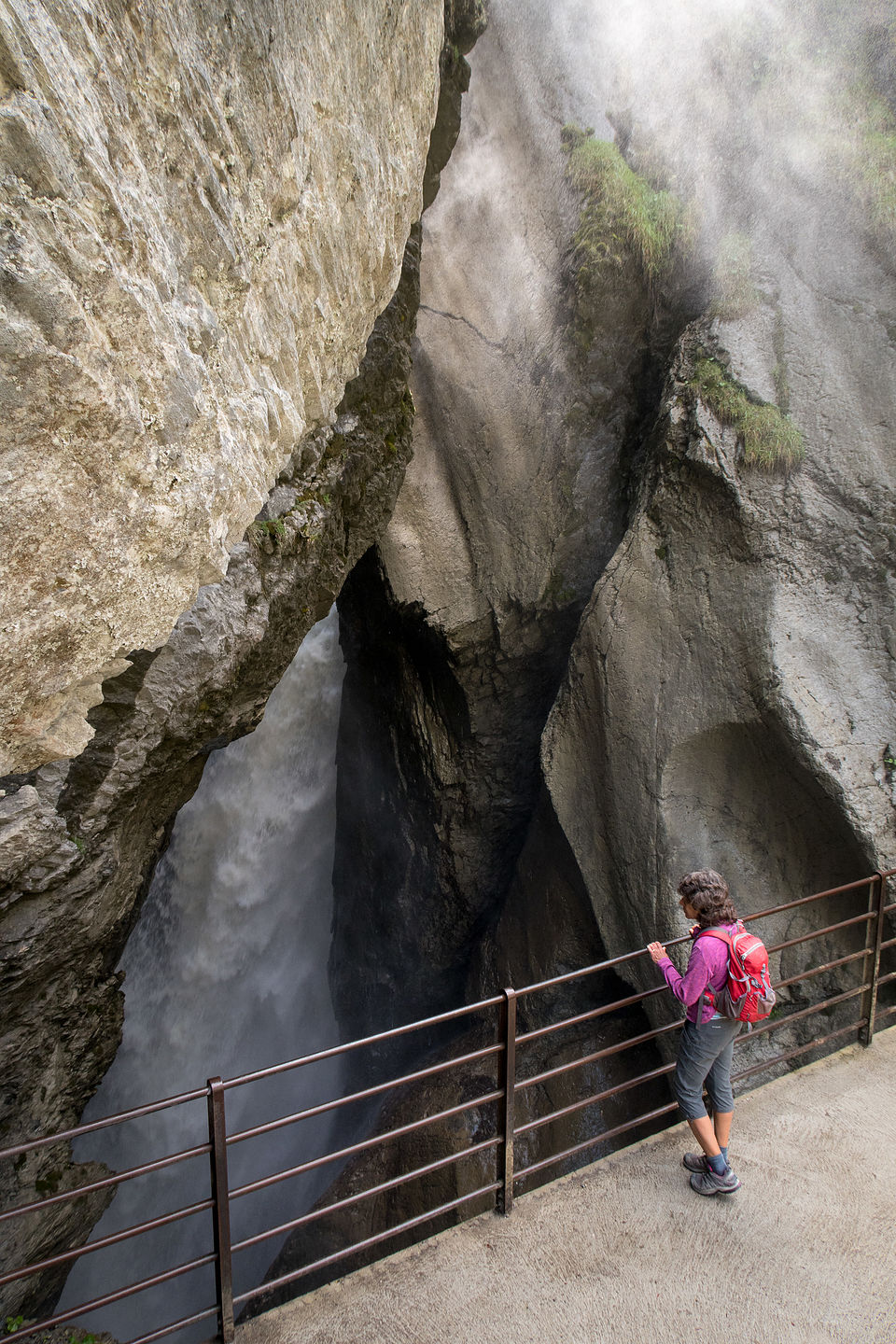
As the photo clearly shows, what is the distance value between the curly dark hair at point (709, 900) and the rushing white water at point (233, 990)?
671 cm

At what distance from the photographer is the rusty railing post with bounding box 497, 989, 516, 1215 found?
111 inches

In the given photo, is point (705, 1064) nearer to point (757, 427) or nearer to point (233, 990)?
point (757, 427)

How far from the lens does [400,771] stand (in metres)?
8.24

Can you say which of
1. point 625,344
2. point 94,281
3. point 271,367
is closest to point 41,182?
point 94,281

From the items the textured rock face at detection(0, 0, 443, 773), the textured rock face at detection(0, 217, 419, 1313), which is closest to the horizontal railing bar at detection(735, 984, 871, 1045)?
the textured rock face at detection(0, 0, 443, 773)

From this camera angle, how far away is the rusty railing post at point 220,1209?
7.57ft

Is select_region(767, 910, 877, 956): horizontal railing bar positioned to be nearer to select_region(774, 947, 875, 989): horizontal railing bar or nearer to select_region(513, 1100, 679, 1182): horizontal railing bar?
select_region(774, 947, 875, 989): horizontal railing bar

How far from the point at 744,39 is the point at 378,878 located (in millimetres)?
9288

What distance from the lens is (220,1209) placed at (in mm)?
2387

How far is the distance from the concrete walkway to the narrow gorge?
7.24 ft

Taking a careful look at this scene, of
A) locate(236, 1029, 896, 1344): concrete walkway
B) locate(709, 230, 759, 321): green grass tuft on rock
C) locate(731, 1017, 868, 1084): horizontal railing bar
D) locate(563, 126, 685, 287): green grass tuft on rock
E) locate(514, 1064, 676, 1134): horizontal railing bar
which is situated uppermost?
locate(563, 126, 685, 287): green grass tuft on rock

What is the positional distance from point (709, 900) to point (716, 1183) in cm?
125

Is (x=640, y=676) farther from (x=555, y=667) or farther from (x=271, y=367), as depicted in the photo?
(x=271, y=367)

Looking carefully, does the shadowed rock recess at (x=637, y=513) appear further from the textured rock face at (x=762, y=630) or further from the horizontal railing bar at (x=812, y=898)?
the horizontal railing bar at (x=812, y=898)
